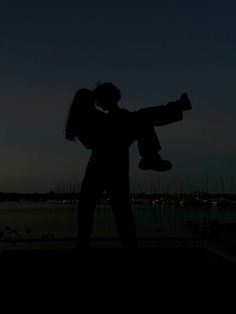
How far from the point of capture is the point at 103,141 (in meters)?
4.20

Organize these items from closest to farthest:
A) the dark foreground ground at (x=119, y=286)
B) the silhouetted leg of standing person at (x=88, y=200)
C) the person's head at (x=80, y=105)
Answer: the dark foreground ground at (x=119, y=286)
the silhouetted leg of standing person at (x=88, y=200)
the person's head at (x=80, y=105)

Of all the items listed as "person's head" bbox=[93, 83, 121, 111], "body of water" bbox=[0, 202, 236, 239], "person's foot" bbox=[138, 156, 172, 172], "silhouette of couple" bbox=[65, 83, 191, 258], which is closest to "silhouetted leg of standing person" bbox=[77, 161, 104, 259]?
"silhouette of couple" bbox=[65, 83, 191, 258]

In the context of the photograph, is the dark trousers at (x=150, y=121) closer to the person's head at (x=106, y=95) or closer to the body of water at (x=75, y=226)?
the person's head at (x=106, y=95)

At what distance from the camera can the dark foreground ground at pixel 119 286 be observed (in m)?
4.02

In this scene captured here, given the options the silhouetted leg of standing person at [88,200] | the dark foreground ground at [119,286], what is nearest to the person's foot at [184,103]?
the silhouetted leg of standing person at [88,200]

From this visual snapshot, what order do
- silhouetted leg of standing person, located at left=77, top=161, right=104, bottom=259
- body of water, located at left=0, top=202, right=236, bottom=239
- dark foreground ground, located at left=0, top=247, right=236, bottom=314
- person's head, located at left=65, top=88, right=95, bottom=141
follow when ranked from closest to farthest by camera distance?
dark foreground ground, located at left=0, top=247, right=236, bottom=314 < silhouetted leg of standing person, located at left=77, top=161, right=104, bottom=259 < person's head, located at left=65, top=88, right=95, bottom=141 < body of water, located at left=0, top=202, right=236, bottom=239

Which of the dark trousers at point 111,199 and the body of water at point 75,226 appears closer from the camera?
the dark trousers at point 111,199

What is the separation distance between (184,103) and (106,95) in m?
0.62

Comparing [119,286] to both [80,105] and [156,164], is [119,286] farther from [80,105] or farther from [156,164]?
[80,105]

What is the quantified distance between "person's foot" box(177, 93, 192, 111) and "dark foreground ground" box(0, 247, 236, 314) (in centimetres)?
125

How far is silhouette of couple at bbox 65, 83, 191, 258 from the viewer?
409 cm

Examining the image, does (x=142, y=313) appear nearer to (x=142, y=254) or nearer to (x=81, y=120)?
(x=81, y=120)

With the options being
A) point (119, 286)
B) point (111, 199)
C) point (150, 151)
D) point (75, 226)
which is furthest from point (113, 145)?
point (75, 226)

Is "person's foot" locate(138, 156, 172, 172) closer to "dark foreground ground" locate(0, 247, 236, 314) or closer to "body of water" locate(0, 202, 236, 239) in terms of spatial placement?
"dark foreground ground" locate(0, 247, 236, 314)
